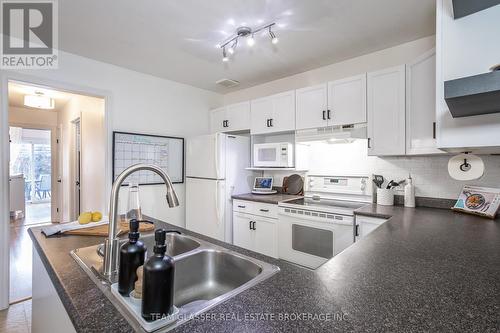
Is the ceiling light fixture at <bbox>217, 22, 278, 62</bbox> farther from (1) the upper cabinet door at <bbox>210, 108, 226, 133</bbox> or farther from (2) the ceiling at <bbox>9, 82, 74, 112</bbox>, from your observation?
(2) the ceiling at <bbox>9, 82, 74, 112</bbox>

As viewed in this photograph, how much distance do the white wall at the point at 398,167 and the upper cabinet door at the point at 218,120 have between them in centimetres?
139

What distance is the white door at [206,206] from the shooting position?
3.07 m

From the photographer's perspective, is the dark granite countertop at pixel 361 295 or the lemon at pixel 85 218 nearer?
the dark granite countertop at pixel 361 295

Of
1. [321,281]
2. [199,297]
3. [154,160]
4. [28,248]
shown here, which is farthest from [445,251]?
[28,248]

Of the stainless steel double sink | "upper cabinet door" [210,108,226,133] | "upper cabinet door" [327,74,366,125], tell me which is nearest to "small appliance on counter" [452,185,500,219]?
"upper cabinet door" [327,74,366,125]

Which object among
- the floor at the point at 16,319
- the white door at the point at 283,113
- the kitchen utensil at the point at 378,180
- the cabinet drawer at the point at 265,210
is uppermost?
the white door at the point at 283,113

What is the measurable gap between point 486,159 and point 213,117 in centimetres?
321

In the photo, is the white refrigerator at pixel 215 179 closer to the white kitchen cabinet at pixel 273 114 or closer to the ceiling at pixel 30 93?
the white kitchen cabinet at pixel 273 114

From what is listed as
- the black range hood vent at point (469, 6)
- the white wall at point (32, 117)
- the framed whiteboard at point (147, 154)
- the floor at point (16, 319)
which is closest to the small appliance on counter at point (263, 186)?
the framed whiteboard at point (147, 154)

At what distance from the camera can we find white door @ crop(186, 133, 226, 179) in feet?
10.0

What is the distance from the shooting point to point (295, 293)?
72 cm

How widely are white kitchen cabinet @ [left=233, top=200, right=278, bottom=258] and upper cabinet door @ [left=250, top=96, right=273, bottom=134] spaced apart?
0.97 metres

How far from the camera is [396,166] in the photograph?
2.44 m

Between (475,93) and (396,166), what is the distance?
1614mm
